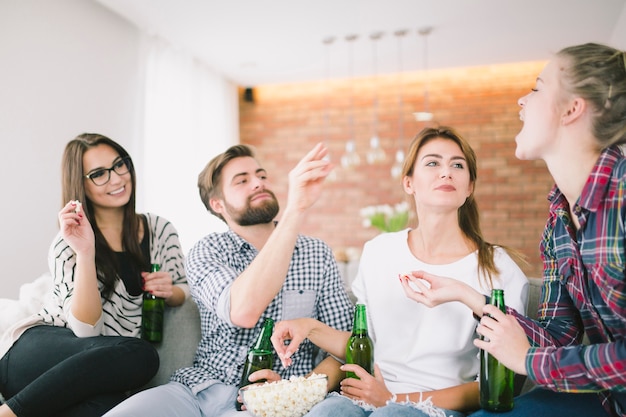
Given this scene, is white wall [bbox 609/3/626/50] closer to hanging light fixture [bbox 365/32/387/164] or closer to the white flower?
hanging light fixture [bbox 365/32/387/164]

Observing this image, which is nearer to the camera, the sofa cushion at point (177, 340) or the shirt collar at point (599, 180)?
the shirt collar at point (599, 180)

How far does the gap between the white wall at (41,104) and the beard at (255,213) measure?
200cm

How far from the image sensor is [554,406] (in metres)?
Result: 1.35

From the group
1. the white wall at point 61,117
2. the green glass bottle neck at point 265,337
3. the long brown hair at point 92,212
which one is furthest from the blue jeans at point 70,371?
the white wall at point 61,117

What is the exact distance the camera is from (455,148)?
1820mm

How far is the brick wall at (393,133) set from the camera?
227 inches

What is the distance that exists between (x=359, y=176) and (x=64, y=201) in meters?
4.34

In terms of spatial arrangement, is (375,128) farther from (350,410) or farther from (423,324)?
(350,410)

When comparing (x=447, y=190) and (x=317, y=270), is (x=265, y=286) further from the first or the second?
(x=447, y=190)

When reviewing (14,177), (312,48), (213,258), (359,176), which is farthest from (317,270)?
(359,176)

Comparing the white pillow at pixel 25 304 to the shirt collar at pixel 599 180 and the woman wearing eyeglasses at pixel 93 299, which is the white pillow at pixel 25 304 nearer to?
the woman wearing eyeglasses at pixel 93 299

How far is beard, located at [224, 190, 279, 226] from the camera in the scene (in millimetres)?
2006

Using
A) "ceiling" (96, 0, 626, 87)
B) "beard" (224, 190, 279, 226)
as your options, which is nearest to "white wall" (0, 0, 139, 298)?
"ceiling" (96, 0, 626, 87)

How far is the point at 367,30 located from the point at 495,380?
152 inches
